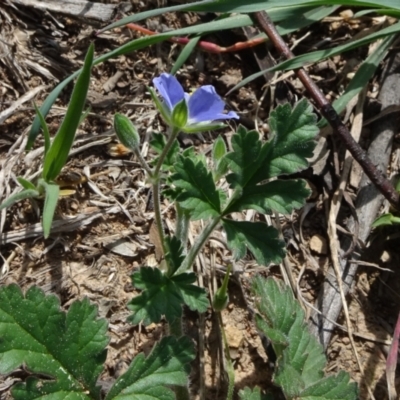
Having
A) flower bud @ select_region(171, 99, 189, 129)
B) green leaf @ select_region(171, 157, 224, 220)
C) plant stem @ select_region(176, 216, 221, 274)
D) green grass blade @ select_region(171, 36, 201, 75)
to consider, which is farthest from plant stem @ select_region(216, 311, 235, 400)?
green grass blade @ select_region(171, 36, 201, 75)

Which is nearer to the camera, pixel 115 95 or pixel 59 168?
pixel 59 168

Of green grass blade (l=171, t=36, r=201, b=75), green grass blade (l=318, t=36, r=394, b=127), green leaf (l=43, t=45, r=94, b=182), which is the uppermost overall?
green grass blade (l=171, t=36, r=201, b=75)

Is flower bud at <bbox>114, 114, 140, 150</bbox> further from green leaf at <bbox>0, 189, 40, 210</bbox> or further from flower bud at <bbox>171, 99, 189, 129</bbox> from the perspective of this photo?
green leaf at <bbox>0, 189, 40, 210</bbox>

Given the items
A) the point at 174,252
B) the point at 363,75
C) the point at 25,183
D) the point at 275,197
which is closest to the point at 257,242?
the point at 275,197

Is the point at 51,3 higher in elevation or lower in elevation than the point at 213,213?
higher

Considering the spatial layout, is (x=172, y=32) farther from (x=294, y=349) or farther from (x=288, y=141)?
(x=294, y=349)

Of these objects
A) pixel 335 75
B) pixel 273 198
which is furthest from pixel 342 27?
pixel 273 198

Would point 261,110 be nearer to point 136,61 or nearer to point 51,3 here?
point 136,61
